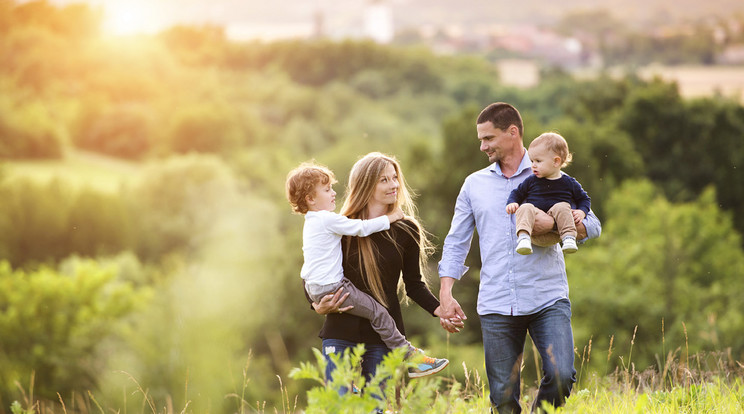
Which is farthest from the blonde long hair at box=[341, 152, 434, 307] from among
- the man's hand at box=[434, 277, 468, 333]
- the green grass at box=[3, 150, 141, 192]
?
the green grass at box=[3, 150, 141, 192]

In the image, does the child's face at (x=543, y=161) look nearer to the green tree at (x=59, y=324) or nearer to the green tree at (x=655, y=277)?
the green tree at (x=655, y=277)

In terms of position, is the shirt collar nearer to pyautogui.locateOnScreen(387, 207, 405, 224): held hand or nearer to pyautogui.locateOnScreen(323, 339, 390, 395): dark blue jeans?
pyautogui.locateOnScreen(387, 207, 405, 224): held hand

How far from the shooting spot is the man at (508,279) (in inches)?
164

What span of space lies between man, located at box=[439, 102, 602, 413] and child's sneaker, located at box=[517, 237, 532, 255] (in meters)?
0.10

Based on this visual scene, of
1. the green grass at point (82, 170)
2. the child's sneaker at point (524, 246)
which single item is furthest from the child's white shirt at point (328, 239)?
the green grass at point (82, 170)

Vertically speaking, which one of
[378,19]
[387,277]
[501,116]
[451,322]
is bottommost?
[451,322]

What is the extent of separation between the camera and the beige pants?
4113 mm

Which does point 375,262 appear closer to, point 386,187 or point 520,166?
point 386,187

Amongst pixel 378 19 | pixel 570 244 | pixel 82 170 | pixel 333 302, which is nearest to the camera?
pixel 570 244

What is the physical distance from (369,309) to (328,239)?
43cm

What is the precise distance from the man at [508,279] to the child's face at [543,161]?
0.78ft

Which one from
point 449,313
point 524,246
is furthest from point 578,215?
point 449,313

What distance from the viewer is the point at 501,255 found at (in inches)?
173

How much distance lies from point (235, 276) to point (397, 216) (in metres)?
30.3
